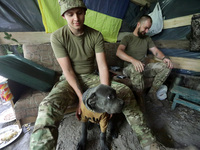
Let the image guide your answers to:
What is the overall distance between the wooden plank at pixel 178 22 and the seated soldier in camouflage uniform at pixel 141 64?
937 mm

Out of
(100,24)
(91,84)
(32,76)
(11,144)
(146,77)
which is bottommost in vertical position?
(11,144)

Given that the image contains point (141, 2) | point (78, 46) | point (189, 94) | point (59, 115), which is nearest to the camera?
point (59, 115)

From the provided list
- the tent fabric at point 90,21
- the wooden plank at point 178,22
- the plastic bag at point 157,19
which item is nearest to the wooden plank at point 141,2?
the plastic bag at point 157,19

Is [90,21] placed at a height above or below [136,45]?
above

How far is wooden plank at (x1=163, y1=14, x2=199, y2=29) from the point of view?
219cm

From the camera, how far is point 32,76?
1327 mm

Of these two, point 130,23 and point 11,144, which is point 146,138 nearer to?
point 11,144

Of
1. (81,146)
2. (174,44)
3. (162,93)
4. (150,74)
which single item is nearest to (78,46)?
(81,146)

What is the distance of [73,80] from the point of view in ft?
3.99

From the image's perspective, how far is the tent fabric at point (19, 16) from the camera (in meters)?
1.87

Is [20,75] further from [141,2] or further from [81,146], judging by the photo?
[141,2]

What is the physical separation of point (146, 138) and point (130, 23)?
311 centimetres

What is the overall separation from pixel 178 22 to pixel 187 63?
1.05m

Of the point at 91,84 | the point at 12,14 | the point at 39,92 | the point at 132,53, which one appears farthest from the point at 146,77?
the point at 12,14
